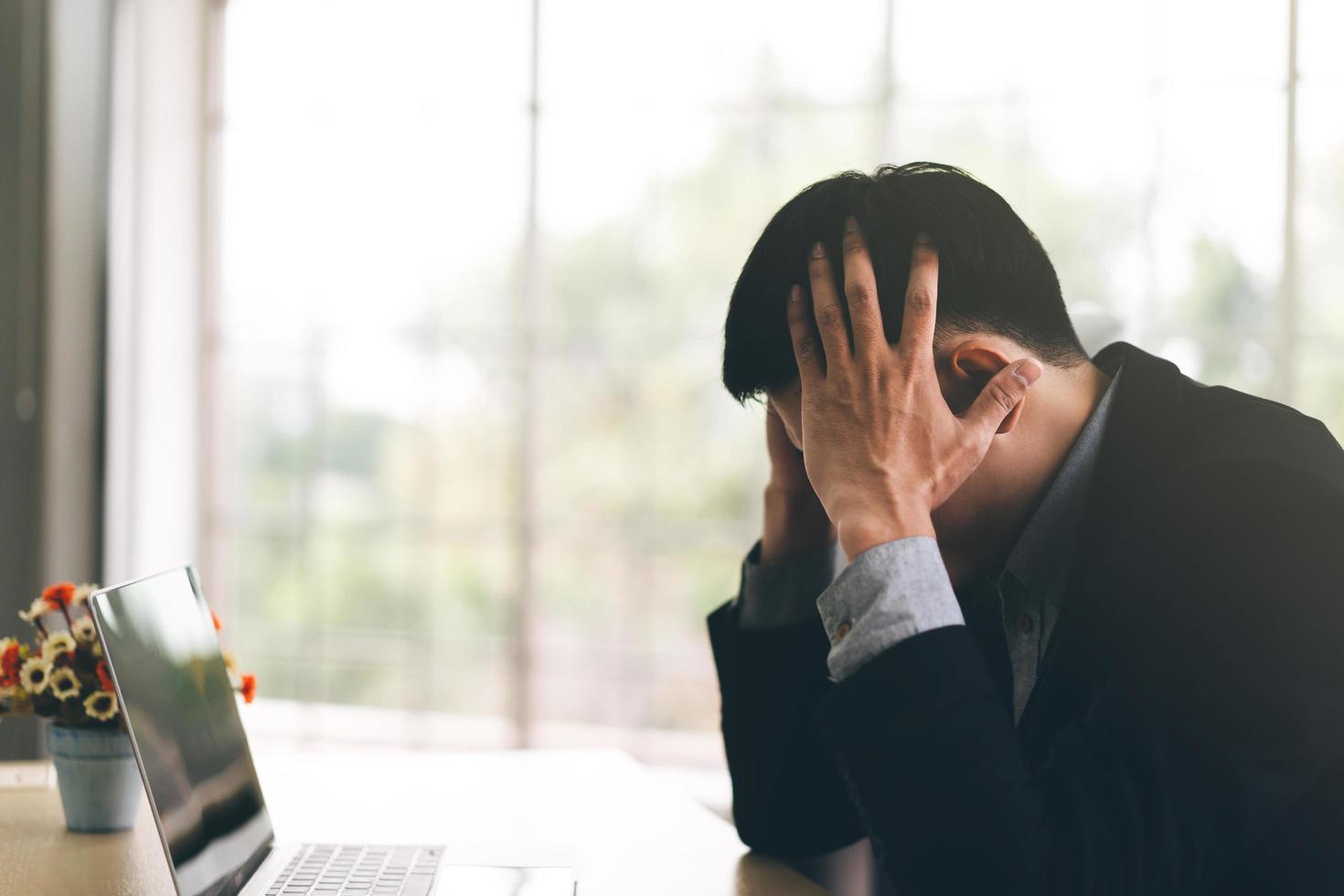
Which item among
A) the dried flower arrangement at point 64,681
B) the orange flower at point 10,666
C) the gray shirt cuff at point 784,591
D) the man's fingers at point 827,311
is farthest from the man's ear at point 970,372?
the orange flower at point 10,666

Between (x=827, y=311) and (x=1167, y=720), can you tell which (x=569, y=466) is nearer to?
(x=827, y=311)

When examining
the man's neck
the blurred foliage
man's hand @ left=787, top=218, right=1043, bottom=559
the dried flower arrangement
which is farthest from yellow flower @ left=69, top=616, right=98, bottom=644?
the blurred foliage

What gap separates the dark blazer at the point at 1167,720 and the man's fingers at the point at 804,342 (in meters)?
0.29

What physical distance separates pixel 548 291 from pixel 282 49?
4.13 ft

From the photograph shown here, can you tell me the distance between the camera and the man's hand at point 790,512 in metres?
1.32

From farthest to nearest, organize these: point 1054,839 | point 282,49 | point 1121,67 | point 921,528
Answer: point 282,49 → point 1121,67 → point 921,528 → point 1054,839

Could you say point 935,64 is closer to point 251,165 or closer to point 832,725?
point 251,165

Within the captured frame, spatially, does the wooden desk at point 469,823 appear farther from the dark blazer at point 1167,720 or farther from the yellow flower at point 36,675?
the dark blazer at point 1167,720

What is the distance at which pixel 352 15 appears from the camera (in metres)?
3.62

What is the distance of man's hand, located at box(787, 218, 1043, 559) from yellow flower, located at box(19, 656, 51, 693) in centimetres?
91

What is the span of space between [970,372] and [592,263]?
2.60 metres

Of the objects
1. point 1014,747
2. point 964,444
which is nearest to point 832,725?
point 1014,747

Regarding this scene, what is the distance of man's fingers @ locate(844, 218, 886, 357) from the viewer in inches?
39.7

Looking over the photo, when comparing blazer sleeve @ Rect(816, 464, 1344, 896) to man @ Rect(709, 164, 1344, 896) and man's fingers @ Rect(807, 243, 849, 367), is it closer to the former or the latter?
man @ Rect(709, 164, 1344, 896)
